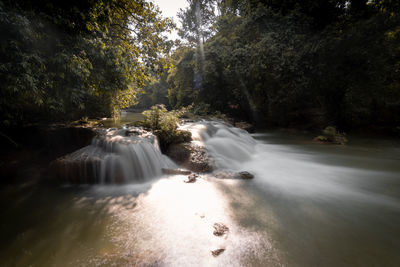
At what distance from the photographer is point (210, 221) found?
2701 mm

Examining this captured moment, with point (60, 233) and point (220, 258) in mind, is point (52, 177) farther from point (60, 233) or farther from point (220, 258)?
point (220, 258)

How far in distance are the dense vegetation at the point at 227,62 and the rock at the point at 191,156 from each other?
2564mm

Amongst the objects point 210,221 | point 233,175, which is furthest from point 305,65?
point 210,221

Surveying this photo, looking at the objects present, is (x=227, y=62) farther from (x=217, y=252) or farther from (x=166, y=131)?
(x=217, y=252)

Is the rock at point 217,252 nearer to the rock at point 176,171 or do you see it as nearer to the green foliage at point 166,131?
the rock at point 176,171

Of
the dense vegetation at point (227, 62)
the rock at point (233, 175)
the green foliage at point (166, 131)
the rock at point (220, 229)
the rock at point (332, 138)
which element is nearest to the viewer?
the rock at point (220, 229)

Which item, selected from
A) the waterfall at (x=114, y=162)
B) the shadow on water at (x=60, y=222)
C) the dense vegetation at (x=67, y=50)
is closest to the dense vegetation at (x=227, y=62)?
the dense vegetation at (x=67, y=50)

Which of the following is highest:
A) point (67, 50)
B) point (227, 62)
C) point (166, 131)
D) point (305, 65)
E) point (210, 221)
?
point (227, 62)

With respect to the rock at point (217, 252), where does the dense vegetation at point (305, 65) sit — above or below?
above

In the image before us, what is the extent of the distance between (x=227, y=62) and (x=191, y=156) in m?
11.9

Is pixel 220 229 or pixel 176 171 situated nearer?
pixel 220 229

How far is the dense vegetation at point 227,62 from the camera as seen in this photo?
3451 mm

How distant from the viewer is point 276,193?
11.9 feet

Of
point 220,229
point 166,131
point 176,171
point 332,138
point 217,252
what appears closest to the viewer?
point 217,252
